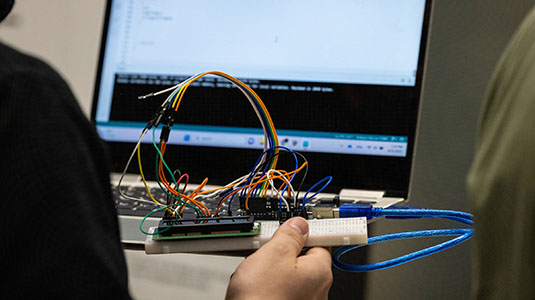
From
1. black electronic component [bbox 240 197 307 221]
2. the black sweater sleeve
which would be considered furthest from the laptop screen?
the black sweater sleeve

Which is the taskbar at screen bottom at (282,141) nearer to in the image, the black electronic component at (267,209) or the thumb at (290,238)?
the black electronic component at (267,209)

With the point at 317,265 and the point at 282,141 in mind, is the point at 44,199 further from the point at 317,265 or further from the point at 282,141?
the point at 282,141

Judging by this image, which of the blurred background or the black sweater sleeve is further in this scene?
the blurred background

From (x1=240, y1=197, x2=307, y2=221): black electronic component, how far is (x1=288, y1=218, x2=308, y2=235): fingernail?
70 mm

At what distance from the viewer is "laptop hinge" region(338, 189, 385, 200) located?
86 cm

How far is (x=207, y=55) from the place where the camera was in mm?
953

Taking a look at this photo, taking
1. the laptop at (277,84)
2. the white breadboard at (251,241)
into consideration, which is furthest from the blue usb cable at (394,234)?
the laptop at (277,84)

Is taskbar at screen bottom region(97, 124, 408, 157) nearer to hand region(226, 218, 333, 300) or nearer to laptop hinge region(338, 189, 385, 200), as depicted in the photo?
laptop hinge region(338, 189, 385, 200)

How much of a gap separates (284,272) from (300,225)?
0.06 metres

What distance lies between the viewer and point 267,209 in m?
0.63

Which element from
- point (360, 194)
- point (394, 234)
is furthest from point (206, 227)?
point (360, 194)

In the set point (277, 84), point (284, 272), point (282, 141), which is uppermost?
point (277, 84)

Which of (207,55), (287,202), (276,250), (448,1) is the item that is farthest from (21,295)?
(448,1)

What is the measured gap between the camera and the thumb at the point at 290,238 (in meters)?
0.51
